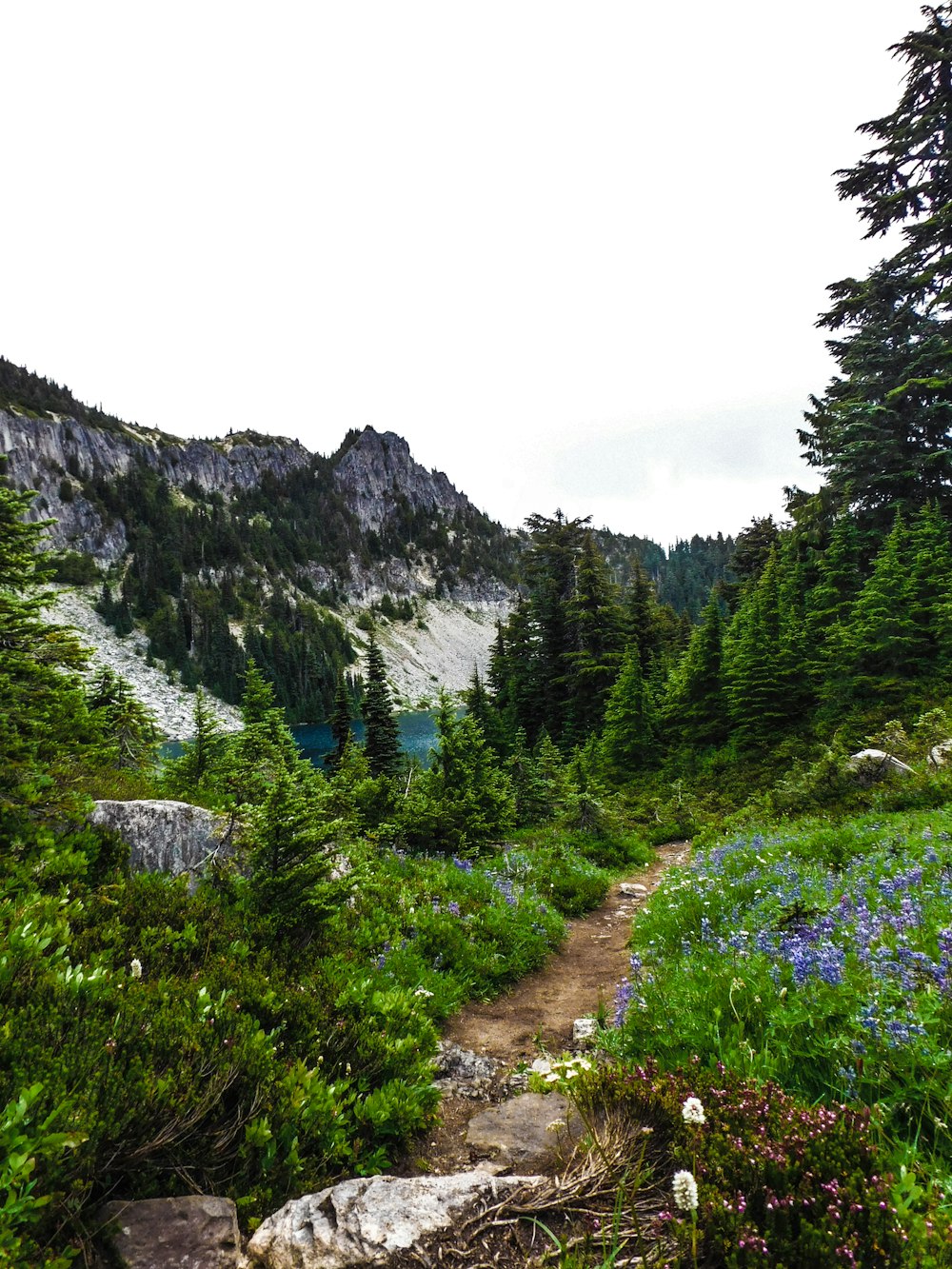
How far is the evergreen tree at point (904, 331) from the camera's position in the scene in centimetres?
2520

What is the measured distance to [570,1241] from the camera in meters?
2.77

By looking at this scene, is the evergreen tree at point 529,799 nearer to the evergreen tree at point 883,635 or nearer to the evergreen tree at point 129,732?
the evergreen tree at point 129,732

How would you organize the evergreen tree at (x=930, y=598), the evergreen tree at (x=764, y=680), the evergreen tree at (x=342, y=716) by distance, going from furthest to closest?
the evergreen tree at (x=342, y=716), the evergreen tree at (x=764, y=680), the evergreen tree at (x=930, y=598)

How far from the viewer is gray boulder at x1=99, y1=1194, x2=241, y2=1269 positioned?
2.73 meters

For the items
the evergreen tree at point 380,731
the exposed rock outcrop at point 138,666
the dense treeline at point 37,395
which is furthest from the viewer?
the dense treeline at point 37,395

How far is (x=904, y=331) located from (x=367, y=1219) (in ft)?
123

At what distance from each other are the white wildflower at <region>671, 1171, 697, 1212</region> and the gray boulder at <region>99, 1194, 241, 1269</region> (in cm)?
235

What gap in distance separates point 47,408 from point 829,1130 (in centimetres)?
24192

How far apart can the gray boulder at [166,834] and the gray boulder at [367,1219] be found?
4.58 m

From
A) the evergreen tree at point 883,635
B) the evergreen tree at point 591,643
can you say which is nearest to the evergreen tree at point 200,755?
the evergreen tree at point 883,635

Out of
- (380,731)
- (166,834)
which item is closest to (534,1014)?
(166,834)

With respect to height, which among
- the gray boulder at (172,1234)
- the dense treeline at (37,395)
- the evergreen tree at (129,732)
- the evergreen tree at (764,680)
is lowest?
the evergreen tree at (129,732)

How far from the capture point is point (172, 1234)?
113 inches

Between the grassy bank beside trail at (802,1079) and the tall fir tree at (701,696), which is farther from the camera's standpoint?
the tall fir tree at (701,696)
